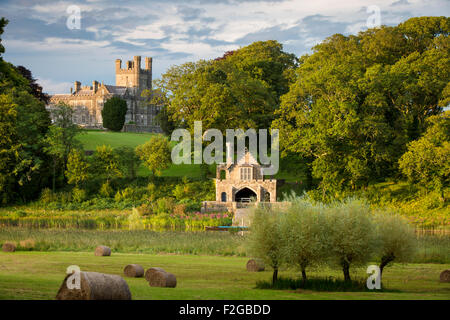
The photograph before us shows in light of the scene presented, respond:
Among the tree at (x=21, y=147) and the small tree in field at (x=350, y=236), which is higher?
the tree at (x=21, y=147)

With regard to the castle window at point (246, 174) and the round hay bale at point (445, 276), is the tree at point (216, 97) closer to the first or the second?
the castle window at point (246, 174)

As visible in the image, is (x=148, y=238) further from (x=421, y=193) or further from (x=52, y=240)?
(x=421, y=193)

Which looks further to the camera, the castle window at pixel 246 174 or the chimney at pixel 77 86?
the chimney at pixel 77 86

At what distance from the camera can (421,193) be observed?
46.6 metres

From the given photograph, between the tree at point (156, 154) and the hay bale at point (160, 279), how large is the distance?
37176 mm

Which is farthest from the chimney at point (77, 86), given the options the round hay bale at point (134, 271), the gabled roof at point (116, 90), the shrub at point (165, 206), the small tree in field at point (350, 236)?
the small tree in field at point (350, 236)

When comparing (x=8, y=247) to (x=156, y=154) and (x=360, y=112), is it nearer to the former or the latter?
(x=156, y=154)

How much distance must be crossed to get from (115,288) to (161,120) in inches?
2053

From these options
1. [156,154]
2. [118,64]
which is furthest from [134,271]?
[118,64]

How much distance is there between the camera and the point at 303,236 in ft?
64.3

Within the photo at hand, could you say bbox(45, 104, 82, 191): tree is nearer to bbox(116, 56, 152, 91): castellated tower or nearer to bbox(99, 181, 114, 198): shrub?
bbox(99, 181, 114, 198): shrub

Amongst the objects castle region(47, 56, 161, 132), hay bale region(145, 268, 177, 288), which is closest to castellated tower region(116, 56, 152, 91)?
castle region(47, 56, 161, 132)

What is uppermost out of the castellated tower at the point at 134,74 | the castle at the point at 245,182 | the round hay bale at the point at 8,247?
the castellated tower at the point at 134,74

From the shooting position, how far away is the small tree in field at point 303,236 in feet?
64.1
